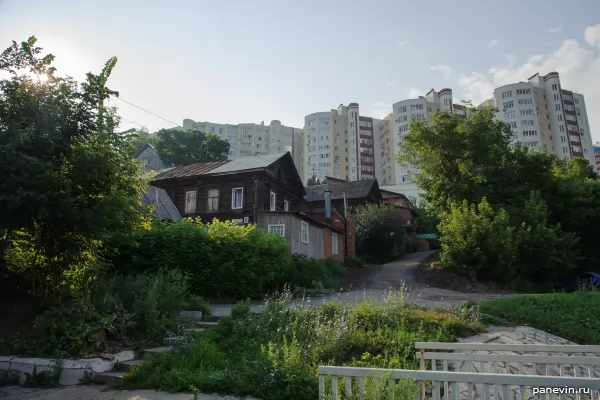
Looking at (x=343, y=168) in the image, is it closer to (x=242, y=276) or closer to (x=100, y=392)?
(x=242, y=276)

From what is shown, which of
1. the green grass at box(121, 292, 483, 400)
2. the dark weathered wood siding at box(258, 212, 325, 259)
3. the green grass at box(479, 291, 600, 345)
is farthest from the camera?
the dark weathered wood siding at box(258, 212, 325, 259)

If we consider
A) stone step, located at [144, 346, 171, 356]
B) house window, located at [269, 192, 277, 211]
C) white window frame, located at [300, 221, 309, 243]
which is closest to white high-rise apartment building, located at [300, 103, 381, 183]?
house window, located at [269, 192, 277, 211]

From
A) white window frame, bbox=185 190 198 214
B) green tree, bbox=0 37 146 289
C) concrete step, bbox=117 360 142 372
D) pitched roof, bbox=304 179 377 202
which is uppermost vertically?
pitched roof, bbox=304 179 377 202

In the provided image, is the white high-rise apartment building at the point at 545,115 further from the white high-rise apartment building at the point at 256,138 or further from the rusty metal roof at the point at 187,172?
the rusty metal roof at the point at 187,172

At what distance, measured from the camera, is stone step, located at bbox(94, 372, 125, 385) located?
5.57 meters

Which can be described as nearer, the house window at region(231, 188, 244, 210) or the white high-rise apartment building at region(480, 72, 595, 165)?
the house window at region(231, 188, 244, 210)

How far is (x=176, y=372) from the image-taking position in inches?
211

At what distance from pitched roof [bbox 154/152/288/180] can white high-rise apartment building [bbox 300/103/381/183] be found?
57.3 metres

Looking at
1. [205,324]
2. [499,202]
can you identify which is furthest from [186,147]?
[205,324]

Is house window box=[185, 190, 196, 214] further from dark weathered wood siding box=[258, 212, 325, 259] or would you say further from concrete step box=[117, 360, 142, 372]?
concrete step box=[117, 360, 142, 372]

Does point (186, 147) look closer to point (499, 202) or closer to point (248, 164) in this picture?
point (248, 164)

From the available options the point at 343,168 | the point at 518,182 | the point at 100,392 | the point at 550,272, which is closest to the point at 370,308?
the point at 100,392

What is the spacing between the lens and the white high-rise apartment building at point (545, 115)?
243 feet

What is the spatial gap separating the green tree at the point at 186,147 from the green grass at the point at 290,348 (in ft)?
142
